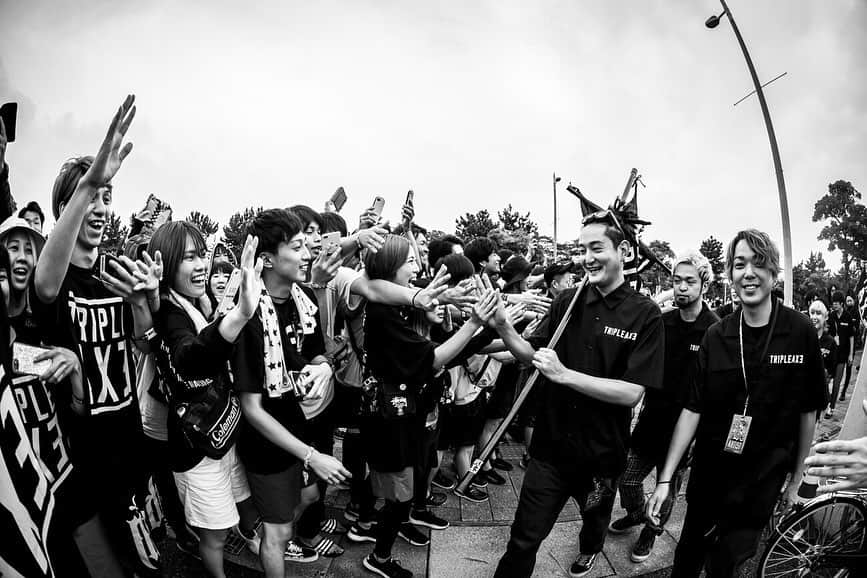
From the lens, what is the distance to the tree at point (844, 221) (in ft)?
146

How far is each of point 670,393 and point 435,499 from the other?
2.23 m

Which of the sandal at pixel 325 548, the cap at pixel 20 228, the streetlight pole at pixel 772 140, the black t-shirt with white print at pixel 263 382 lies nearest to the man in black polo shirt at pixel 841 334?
the streetlight pole at pixel 772 140

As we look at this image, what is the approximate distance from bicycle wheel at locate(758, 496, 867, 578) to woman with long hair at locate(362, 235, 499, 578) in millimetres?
2266

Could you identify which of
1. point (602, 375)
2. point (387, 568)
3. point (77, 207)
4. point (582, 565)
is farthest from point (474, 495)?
point (77, 207)

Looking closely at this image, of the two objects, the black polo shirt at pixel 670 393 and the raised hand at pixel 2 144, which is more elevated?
the raised hand at pixel 2 144

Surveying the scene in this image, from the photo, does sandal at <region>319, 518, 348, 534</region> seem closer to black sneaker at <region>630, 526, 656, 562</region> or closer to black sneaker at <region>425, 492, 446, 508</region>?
black sneaker at <region>425, 492, 446, 508</region>

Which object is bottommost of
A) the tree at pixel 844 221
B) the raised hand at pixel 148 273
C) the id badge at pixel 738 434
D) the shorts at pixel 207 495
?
the shorts at pixel 207 495

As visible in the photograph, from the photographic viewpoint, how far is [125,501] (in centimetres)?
240

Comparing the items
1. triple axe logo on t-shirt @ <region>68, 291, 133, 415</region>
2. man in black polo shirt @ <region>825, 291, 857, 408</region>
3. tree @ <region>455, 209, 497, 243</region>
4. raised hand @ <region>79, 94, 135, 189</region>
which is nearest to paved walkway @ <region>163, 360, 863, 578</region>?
triple axe logo on t-shirt @ <region>68, 291, 133, 415</region>

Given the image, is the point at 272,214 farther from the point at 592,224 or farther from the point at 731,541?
the point at 731,541

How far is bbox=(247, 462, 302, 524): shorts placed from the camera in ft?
8.99

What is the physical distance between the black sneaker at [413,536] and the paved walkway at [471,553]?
0.15 feet

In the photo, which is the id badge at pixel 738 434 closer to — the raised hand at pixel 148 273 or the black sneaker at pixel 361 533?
the black sneaker at pixel 361 533

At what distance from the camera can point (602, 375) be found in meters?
2.95
